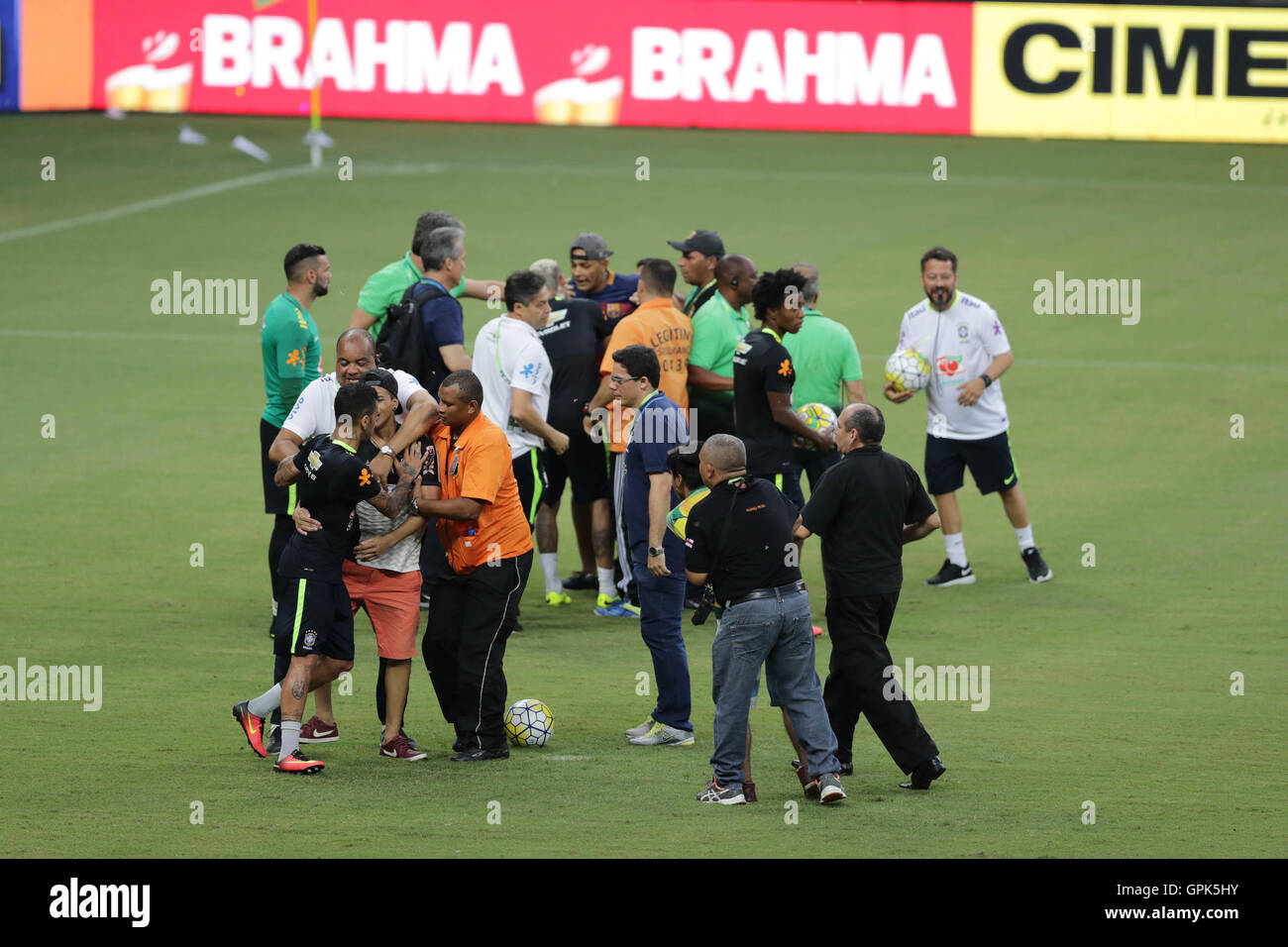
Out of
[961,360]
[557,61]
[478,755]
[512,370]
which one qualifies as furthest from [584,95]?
[478,755]

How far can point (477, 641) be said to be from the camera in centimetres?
984

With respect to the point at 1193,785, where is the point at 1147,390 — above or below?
above

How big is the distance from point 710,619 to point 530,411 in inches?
86.5

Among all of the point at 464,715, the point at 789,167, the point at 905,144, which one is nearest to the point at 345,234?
the point at 789,167

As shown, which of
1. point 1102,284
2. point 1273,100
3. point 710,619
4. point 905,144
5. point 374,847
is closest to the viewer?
point 374,847

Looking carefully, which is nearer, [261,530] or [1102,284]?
[261,530]

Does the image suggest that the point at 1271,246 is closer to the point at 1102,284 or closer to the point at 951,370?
the point at 1102,284

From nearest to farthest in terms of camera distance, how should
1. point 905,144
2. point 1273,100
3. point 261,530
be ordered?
1. point 261,530
2. point 1273,100
3. point 905,144

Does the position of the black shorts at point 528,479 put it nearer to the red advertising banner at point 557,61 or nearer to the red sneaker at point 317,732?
the red sneaker at point 317,732

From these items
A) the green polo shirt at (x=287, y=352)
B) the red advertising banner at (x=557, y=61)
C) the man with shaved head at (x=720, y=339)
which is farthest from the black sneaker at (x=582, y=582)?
the red advertising banner at (x=557, y=61)

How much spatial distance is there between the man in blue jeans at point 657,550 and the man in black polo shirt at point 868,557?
1.01m

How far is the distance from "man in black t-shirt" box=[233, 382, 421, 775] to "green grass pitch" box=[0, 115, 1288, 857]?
406 mm

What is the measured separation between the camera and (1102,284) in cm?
2650

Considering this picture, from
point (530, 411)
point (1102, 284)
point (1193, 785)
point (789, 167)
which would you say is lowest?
point (1193, 785)
